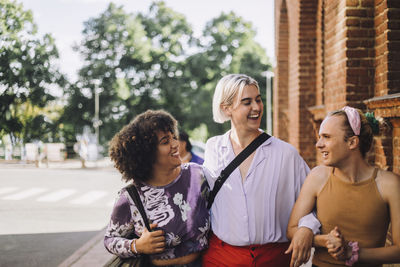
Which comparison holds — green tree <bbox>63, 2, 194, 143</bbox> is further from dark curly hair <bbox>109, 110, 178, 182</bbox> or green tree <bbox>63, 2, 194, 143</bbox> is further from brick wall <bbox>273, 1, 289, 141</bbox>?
dark curly hair <bbox>109, 110, 178, 182</bbox>

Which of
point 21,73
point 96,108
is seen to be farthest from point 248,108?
point 96,108

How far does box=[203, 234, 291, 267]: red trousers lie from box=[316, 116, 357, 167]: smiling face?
66 cm

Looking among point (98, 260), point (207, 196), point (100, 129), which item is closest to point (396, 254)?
point (207, 196)

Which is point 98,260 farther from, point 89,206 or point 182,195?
point 89,206

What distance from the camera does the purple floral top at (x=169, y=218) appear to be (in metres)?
2.40

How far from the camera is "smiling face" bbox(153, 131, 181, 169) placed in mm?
2484

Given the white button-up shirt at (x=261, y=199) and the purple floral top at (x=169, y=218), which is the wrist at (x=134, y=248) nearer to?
the purple floral top at (x=169, y=218)

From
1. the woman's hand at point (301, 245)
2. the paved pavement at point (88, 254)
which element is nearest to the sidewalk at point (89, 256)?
the paved pavement at point (88, 254)

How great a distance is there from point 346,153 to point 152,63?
31.6 metres

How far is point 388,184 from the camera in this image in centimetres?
205

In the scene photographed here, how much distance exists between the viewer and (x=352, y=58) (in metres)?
4.11

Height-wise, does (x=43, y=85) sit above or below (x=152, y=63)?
below

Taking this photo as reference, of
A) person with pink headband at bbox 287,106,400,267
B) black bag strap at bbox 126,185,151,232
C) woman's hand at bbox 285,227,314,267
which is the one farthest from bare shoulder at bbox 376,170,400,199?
black bag strap at bbox 126,185,151,232

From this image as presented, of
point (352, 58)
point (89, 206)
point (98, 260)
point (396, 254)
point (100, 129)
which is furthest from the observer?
point (100, 129)
